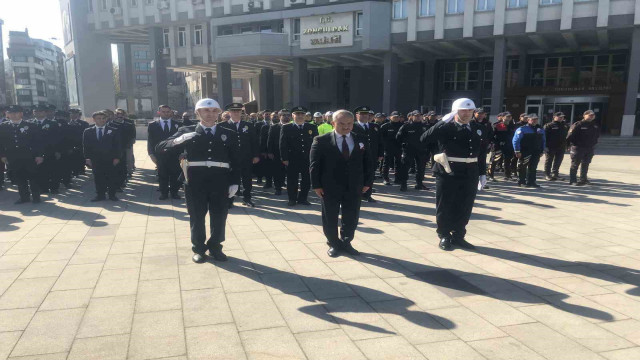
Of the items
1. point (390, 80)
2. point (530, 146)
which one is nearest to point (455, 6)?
point (390, 80)

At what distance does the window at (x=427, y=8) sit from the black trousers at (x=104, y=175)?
940 inches

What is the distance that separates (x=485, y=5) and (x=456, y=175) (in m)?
24.5

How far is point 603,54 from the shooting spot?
2948cm

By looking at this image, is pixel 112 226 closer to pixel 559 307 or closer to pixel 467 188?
pixel 467 188

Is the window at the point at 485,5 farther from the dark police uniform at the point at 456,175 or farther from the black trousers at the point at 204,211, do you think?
the black trousers at the point at 204,211

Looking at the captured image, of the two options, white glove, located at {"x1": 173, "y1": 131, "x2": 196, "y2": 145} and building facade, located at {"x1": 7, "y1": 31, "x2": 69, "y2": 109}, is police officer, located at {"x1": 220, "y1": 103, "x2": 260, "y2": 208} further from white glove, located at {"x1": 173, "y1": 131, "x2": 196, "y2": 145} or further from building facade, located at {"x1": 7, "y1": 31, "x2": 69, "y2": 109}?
building facade, located at {"x1": 7, "y1": 31, "x2": 69, "y2": 109}

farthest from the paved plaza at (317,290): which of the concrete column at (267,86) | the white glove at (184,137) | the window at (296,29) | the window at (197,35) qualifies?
the window at (197,35)

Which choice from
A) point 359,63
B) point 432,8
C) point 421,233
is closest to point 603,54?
point 432,8

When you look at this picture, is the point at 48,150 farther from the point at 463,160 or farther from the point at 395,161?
the point at 463,160

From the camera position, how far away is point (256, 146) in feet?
31.1

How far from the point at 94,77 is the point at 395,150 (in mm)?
39618

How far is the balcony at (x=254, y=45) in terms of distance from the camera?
30688mm

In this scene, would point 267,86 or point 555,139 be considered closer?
point 555,139

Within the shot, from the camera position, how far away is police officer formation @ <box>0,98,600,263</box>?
5.22 metres
